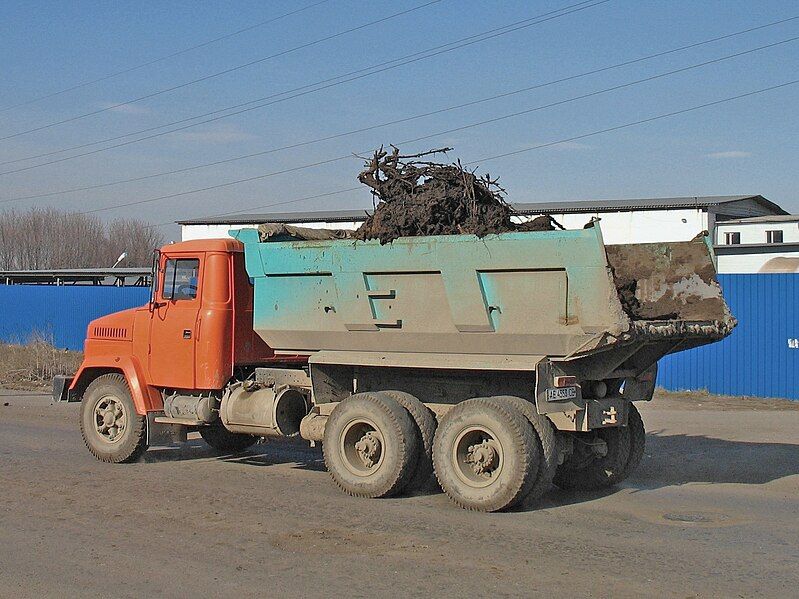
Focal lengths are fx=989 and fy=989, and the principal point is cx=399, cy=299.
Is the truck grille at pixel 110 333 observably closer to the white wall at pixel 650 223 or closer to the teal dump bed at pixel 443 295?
the teal dump bed at pixel 443 295

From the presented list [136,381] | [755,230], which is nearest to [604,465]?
[136,381]

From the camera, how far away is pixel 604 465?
1005 cm

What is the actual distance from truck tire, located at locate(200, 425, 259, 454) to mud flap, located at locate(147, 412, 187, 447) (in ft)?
2.93

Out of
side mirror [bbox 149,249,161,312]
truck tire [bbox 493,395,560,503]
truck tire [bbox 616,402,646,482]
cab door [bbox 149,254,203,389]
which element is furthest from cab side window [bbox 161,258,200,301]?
truck tire [bbox 616,402,646,482]

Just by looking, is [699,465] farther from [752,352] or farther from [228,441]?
[752,352]

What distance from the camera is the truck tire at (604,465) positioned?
1003 centimetres

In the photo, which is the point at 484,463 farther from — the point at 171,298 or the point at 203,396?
the point at 171,298

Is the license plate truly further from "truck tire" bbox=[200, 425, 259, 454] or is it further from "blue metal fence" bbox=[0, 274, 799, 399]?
"blue metal fence" bbox=[0, 274, 799, 399]

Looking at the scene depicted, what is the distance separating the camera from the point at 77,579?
6.56m

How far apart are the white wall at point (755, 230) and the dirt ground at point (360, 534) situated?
26.2 metres

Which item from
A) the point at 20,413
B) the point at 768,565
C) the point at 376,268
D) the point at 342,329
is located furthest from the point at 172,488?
the point at 20,413

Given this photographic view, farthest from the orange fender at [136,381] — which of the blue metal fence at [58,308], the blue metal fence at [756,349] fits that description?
the blue metal fence at [58,308]

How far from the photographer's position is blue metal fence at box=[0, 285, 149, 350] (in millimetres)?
31547

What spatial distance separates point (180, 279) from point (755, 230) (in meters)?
30.1
